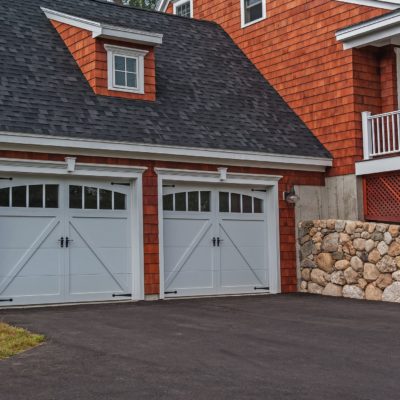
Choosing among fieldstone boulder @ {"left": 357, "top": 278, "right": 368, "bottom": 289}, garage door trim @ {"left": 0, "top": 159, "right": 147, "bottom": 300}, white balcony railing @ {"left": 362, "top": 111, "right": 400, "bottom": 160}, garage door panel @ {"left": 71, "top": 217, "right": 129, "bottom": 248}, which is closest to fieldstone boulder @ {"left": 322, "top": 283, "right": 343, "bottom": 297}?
fieldstone boulder @ {"left": 357, "top": 278, "right": 368, "bottom": 289}

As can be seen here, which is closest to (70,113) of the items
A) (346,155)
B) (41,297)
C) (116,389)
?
(41,297)

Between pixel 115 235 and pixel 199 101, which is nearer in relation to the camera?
pixel 115 235

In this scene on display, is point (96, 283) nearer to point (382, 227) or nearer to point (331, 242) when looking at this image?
point (331, 242)

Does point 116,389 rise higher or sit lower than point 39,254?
lower

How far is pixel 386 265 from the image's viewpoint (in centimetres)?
1233

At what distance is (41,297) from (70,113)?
315 centimetres

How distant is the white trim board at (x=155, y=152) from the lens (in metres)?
11.3

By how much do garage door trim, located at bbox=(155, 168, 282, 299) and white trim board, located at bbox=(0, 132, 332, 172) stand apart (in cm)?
23

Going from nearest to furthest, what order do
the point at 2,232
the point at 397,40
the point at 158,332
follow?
the point at 158,332 < the point at 2,232 < the point at 397,40

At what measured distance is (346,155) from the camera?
47.5ft

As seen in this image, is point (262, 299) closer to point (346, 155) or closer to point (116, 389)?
point (346, 155)

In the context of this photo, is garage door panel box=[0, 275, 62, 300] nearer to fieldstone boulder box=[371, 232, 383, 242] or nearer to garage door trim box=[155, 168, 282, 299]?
garage door trim box=[155, 168, 282, 299]

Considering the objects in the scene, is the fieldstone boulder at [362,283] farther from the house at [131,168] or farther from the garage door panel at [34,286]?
the garage door panel at [34,286]

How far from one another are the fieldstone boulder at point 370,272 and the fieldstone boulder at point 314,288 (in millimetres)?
1282
